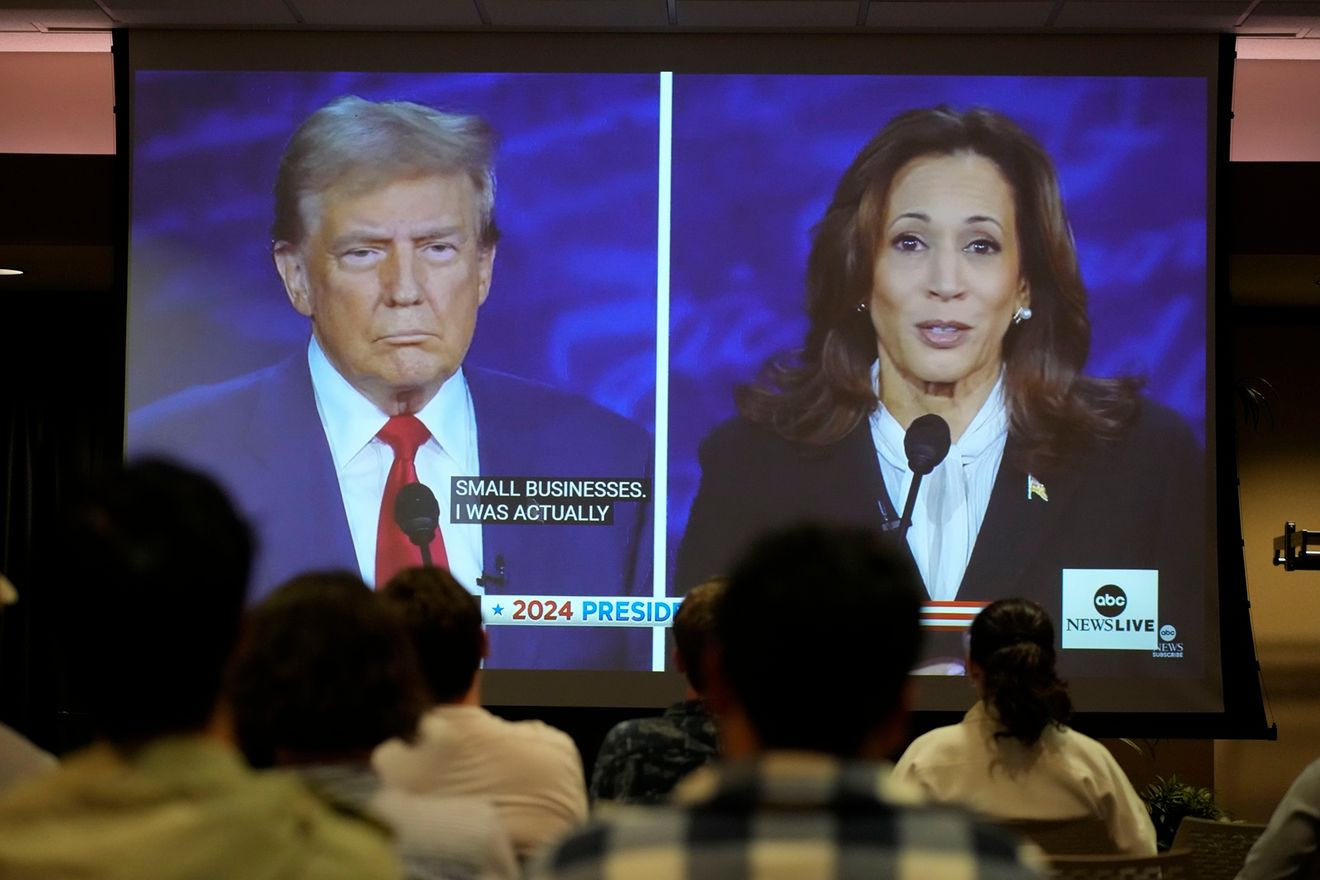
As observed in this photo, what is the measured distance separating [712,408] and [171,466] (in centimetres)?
383

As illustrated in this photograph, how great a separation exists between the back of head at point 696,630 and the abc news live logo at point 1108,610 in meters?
2.57

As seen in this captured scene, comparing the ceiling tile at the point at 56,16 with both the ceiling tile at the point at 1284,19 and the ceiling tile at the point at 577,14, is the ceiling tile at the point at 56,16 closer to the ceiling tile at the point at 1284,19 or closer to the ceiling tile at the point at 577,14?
the ceiling tile at the point at 577,14

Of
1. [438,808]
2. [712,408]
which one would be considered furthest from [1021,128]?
[438,808]

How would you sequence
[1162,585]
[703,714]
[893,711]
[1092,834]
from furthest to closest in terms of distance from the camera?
[1162,585] → [1092,834] → [703,714] → [893,711]

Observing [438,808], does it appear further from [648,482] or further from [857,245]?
[857,245]

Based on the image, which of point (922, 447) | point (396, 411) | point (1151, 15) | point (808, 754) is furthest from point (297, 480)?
point (808, 754)

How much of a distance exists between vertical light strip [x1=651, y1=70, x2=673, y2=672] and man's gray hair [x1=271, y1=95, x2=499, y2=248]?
0.59 meters

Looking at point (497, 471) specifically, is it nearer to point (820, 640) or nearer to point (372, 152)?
point (372, 152)

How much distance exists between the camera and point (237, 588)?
3.75 feet

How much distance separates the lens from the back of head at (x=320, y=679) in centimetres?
141

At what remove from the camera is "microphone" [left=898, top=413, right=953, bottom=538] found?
4867 millimetres

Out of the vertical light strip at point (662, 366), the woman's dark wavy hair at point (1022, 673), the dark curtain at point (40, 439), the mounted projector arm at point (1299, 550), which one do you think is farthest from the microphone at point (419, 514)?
the mounted projector arm at point (1299, 550)

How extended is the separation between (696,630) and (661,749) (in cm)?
21

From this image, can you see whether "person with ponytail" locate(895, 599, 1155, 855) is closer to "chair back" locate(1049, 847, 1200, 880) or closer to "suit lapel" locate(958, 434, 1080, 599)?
"chair back" locate(1049, 847, 1200, 880)
